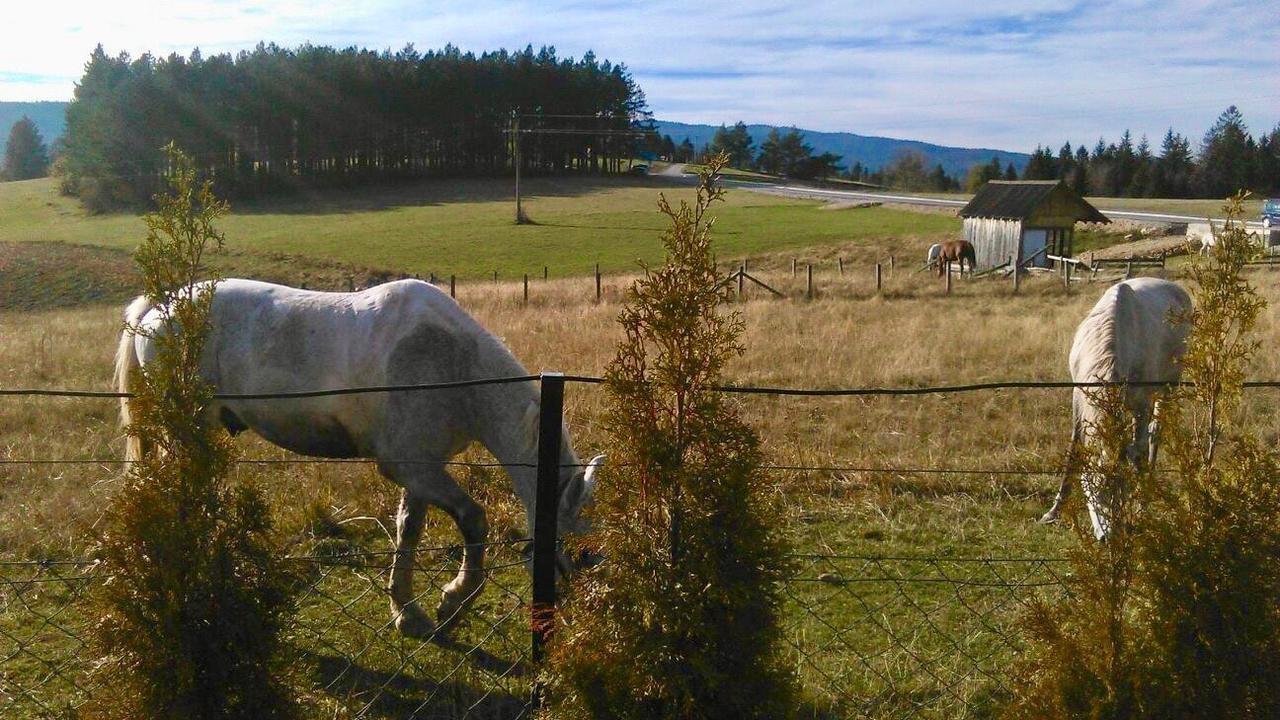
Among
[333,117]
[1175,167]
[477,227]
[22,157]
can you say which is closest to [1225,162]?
[1175,167]

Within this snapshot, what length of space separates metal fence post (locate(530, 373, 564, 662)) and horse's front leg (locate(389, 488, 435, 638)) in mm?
1742

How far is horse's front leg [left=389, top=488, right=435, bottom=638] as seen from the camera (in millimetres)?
5293

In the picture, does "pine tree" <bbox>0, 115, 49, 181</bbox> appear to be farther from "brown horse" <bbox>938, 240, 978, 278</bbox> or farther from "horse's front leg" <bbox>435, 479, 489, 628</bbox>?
"horse's front leg" <bbox>435, 479, 489, 628</bbox>

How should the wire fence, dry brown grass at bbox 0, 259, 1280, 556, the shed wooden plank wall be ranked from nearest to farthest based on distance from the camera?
the wire fence → dry brown grass at bbox 0, 259, 1280, 556 → the shed wooden plank wall

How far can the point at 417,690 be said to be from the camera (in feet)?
15.1

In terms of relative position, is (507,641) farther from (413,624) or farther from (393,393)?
(393,393)

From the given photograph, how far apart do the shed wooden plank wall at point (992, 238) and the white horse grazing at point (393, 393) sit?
32233 millimetres

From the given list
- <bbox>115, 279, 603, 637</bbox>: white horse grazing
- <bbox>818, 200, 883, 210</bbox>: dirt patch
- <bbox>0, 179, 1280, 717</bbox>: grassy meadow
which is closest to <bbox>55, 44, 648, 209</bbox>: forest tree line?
<bbox>818, 200, 883, 210</bbox>: dirt patch

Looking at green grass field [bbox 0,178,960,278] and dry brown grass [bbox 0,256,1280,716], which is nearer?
dry brown grass [bbox 0,256,1280,716]

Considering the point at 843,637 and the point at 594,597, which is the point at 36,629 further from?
the point at 843,637

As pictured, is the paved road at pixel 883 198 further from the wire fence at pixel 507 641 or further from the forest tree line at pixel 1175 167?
the wire fence at pixel 507 641

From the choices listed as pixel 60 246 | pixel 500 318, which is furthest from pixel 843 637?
pixel 60 246

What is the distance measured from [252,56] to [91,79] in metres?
11.5

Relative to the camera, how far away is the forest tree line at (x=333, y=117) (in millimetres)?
62688
